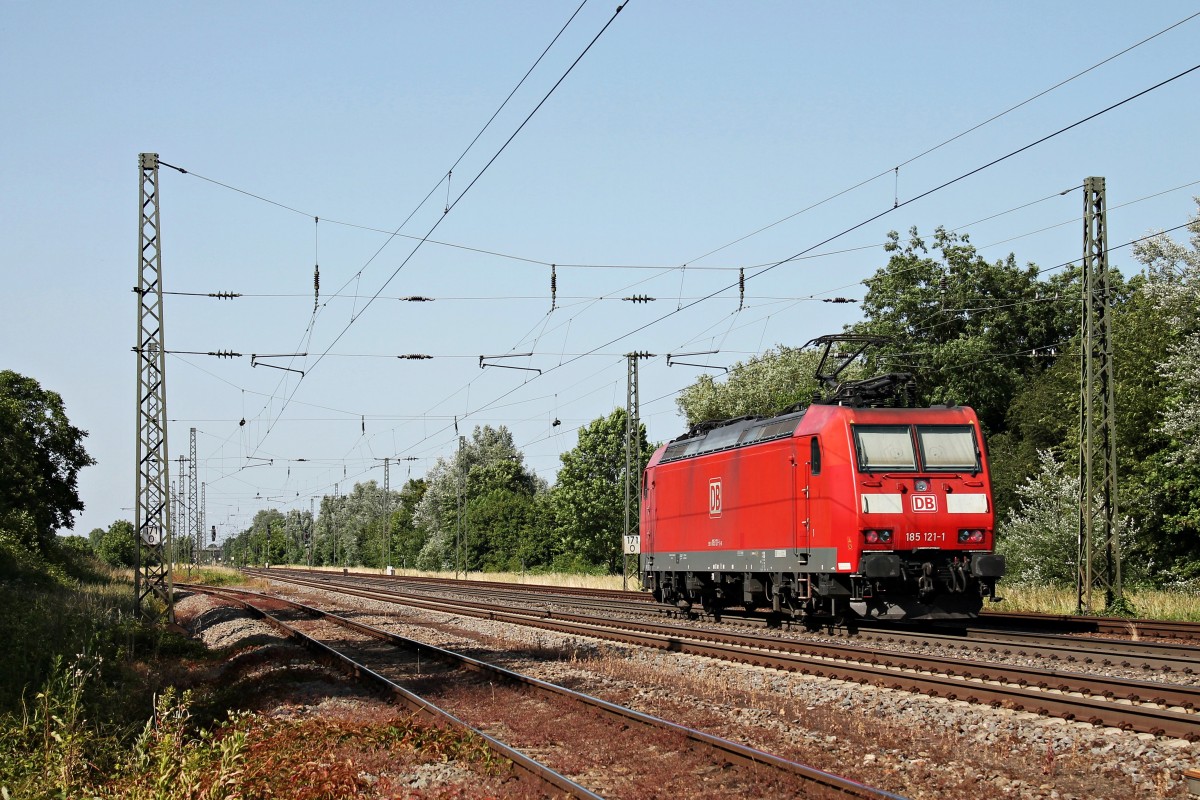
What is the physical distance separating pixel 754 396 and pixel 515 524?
23.2 m

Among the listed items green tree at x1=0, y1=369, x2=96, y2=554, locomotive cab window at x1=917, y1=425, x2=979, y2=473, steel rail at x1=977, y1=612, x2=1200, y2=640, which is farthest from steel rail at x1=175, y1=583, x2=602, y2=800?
green tree at x1=0, y1=369, x2=96, y2=554

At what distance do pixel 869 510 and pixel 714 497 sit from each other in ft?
18.6

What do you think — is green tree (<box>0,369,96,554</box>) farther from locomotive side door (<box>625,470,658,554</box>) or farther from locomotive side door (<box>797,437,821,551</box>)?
locomotive side door (<box>797,437,821,551</box>)

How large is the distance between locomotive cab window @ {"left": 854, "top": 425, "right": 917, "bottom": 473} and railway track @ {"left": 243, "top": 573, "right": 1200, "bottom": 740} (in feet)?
10.8

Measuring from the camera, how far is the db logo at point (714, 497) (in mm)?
23250

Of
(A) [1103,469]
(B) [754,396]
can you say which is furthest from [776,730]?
(B) [754,396]

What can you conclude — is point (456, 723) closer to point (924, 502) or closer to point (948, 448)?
point (924, 502)

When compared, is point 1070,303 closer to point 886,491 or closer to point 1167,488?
point 1167,488

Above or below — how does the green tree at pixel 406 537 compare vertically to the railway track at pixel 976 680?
below

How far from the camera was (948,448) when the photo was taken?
1914cm

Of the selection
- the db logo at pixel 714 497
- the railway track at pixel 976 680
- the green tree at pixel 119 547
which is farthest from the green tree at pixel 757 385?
the green tree at pixel 119 547

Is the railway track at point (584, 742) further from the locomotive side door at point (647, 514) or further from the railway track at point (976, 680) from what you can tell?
the locomotive side door at point (647, 514)

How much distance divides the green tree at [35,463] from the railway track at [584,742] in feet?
92.3

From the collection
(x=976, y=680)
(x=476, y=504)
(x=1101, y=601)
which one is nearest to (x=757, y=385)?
(x=476, y=504)
